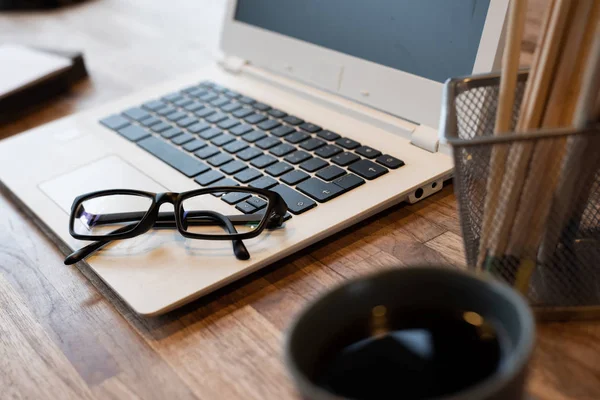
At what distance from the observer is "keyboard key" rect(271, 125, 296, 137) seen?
69cm

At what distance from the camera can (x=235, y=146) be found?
68cm

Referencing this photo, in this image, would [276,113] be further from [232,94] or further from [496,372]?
[496,372]

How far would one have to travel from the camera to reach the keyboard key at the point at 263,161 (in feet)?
2.09

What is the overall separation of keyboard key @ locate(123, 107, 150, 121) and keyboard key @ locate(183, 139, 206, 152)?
109 millimetres

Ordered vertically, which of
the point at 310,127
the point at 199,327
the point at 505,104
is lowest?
the point at 199,327

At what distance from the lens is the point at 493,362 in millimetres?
310

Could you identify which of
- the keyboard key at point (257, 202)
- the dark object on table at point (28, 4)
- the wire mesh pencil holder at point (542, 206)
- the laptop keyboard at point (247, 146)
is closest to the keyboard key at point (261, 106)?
the laptop keyboard at point (247, 146)

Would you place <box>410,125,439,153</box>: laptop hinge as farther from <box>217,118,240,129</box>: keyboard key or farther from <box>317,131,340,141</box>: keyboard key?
<box>217,118,240,129</box>: keyboard key

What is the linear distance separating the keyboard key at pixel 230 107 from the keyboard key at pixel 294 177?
18cm

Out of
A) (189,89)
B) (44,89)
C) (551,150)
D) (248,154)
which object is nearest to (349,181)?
(248,154)

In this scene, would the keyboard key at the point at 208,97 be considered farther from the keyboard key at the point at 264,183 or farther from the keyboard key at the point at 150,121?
the keyboard key at the point at 264,183

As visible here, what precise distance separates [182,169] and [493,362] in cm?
42

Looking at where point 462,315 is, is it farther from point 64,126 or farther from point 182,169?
point 64,126

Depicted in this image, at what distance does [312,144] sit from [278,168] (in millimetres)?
54
